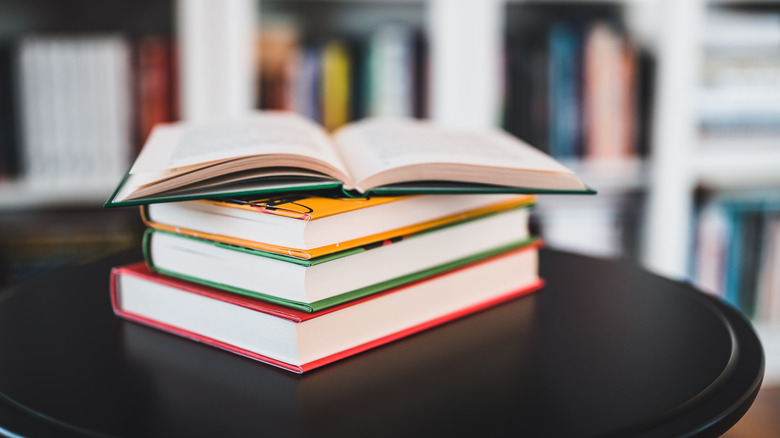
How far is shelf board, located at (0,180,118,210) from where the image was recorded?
1417mm

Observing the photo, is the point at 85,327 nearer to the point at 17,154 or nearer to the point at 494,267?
the point at 494,267

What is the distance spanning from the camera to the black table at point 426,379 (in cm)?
41

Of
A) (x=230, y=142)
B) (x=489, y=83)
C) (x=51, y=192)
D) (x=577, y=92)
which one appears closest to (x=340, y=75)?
(x=489, y=83)

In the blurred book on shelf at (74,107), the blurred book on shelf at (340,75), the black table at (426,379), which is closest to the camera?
the black table at (426,379)

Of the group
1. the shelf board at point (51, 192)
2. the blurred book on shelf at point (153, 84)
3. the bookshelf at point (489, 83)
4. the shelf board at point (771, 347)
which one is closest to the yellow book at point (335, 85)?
the bookshelf at point (489, 83)

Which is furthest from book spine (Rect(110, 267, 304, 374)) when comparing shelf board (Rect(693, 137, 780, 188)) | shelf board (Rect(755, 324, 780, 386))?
shelf board (Rect(755, 324, 780, 386))

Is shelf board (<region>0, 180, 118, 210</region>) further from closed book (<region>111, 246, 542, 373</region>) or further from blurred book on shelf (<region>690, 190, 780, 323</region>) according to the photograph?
blurred book on shelf (<region>690, 190, 780, 323</region>)

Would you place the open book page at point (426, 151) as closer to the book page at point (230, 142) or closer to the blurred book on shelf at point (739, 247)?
the book page at point (230, 142)

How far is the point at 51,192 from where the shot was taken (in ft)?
4.65

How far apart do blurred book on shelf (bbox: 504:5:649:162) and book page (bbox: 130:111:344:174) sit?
928 mm

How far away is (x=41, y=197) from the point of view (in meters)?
1.42

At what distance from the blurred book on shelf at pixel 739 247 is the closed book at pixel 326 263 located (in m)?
1.19

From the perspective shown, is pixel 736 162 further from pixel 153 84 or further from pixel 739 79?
pixel 153 84

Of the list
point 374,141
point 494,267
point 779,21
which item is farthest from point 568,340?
point 779,21
